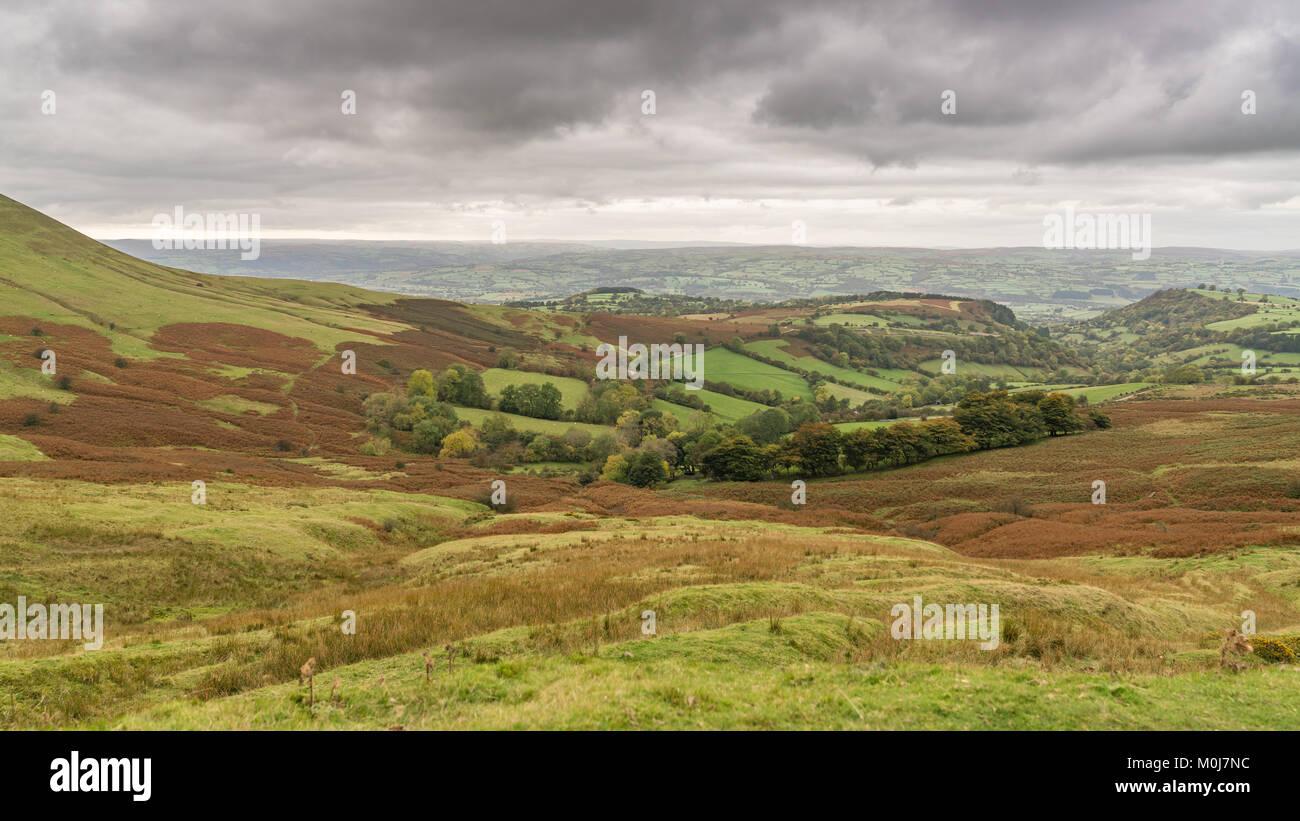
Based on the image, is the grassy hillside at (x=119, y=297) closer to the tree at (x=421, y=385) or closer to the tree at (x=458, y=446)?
the tree at (x=421, y=385)

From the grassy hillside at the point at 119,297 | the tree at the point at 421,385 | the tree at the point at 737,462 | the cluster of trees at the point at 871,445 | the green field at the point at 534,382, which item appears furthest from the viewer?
the green field at the point at 534,382

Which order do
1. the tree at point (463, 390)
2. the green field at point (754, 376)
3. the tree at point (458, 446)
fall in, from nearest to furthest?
the tree at point (458, 446)
the tree at point (463, 390)
the green field at point (754, 376)

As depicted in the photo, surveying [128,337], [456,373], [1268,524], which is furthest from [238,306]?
[1268,524]

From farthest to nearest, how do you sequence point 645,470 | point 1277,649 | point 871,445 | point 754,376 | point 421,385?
point 754,376, point 421,385, point 645,470, point 871,445, point 1277,649

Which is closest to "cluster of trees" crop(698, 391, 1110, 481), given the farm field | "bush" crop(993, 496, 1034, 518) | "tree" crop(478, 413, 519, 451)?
the farm field

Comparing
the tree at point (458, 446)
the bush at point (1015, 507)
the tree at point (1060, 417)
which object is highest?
the tree at point (1060, 417)

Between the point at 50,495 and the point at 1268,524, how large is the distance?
7257 centimetres

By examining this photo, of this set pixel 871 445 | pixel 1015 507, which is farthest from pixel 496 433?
pixel 1015 507

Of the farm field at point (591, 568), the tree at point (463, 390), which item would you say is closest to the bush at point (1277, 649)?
the farm field at point (591, 568)

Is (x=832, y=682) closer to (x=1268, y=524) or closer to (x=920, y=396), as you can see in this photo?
(x=1268, y=524)

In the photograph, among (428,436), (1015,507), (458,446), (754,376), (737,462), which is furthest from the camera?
(754,376)

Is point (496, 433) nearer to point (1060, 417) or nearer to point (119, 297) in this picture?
point (1060, 417)

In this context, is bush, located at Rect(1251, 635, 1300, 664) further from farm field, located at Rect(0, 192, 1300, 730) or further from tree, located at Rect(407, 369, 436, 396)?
tree, located at Rect(407, 369, 436, 396)

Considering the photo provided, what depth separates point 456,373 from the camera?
130m
